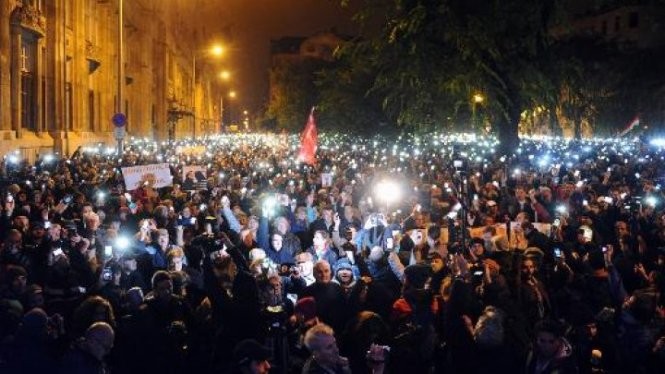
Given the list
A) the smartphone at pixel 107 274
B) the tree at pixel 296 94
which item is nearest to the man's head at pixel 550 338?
the smartphone at pixel 107 274

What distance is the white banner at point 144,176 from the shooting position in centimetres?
1730

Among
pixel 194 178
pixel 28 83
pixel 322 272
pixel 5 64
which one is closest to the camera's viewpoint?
pixel 322 272

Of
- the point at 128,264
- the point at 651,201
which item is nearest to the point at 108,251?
the point at 128,264

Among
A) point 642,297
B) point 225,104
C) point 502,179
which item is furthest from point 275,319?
point 225,104

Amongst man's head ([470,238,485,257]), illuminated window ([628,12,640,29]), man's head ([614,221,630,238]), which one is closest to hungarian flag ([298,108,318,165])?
man's head ([614,221,630,238])

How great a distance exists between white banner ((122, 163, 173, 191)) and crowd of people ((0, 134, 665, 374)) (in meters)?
1.52

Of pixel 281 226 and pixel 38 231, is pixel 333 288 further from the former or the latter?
pixel 38 231

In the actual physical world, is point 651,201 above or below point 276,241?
above

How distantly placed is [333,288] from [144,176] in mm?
10765

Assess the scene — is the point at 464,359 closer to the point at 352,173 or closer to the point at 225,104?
the point at 352,173

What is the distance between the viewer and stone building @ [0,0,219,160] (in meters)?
26.8

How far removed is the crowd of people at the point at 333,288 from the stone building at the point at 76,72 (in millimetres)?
12978

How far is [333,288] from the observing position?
764 centimetres

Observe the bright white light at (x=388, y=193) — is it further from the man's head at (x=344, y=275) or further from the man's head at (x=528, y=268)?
the man's head at (x=528, y=268)
